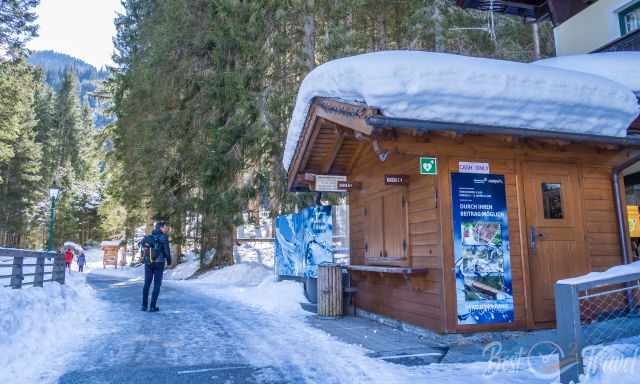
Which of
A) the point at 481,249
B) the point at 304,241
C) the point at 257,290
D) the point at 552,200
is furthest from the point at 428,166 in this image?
the point at 257,290

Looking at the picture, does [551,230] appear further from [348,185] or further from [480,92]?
[348,185]

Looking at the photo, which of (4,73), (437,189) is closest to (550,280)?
(437,189)

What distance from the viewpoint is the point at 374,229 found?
907cm

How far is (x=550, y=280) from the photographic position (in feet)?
23.4

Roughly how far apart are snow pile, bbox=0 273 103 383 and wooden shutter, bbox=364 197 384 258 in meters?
5.29

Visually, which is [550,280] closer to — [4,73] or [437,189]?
[437,189]

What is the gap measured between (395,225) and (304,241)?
4.42 m

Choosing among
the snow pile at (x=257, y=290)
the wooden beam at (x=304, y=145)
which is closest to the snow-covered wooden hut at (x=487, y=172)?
the wooden beam at (x=304, y=145)

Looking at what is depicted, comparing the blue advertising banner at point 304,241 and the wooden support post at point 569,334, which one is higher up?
the blue advertising banner at point 304,241

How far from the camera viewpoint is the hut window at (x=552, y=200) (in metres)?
7.33

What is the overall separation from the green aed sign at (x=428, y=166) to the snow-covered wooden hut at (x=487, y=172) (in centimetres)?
2

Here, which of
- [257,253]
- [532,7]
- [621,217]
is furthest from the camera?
[257,253]

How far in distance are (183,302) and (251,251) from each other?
17.5 meters

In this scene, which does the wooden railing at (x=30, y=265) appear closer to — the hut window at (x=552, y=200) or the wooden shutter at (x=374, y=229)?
the wooden shutter at (x=374, y=229)
